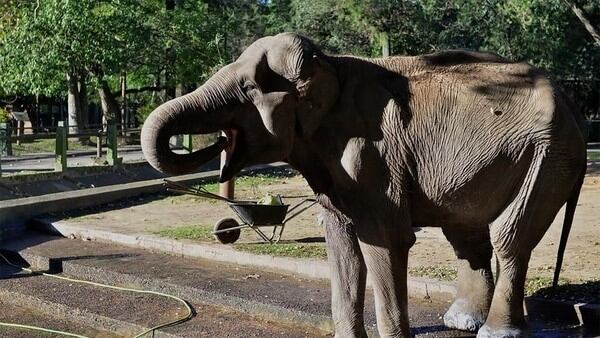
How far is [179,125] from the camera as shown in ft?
12.0

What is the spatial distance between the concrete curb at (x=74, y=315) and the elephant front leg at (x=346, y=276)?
1454 mm

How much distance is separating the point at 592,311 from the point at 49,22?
17.9 metres

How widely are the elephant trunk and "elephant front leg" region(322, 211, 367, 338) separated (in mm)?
915

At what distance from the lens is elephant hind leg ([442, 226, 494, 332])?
470 cm

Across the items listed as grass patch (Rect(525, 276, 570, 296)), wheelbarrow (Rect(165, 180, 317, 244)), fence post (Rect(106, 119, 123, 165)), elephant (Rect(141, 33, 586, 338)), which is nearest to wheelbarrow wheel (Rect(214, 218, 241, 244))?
wheelbarrow (Rect(165, 180, 317, 244))

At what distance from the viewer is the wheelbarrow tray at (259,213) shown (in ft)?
25.0

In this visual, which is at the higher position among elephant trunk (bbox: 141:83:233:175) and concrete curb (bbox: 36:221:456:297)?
elephant trunk (bbox: 141:83:233:175)

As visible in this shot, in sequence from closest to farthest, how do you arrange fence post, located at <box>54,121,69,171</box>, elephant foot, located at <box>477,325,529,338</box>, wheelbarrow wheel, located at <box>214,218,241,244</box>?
elephant foot, located at <box>477,325,529,338</box> < wheelbarrow wheel, located at <box>214,218,241,244</box> < fence post, located at <box>54,121,69,171</box>

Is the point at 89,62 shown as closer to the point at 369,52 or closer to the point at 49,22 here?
the point at 49,22

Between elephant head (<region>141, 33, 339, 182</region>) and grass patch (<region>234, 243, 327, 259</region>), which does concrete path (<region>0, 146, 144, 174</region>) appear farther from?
elephant head (<region>141, 33, 339, 182</region>)

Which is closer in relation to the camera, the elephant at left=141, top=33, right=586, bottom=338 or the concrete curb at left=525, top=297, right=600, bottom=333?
the elephant at left=141, top=33, right=586, bottom=338

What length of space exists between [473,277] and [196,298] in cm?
251

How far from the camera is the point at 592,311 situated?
500 cm

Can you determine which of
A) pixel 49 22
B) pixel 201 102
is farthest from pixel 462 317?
pixel 49 22
